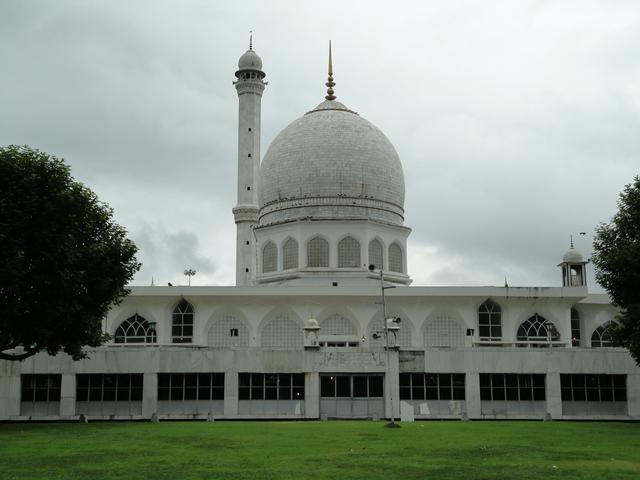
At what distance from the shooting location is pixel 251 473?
16.3 metres

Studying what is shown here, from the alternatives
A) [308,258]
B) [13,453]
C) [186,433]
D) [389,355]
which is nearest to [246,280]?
[308,258]

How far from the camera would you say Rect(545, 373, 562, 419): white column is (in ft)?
140

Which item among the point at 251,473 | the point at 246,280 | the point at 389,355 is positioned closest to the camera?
the point at 251,473

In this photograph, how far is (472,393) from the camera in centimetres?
4241

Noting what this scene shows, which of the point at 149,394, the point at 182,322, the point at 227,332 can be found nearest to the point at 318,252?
the point at 227,332

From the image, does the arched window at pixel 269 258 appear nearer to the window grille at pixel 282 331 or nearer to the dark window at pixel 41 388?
the window grille at pixel 282 331

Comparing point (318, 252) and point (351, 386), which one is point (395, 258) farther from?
point (351, 386)

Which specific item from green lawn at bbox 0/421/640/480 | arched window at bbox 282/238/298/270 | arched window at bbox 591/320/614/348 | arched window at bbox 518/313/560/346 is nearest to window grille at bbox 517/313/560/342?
arched window at bbox 518/313/560/346

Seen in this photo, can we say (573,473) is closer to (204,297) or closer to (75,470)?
A: (75,470)

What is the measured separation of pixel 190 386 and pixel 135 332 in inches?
412

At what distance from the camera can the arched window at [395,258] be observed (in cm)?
5566

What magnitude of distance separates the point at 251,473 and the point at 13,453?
24.8 feet

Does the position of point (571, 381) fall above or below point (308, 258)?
below

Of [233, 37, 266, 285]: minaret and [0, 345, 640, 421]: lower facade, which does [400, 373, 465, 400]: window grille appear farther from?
[233, 37, 266, 285]: minaret
